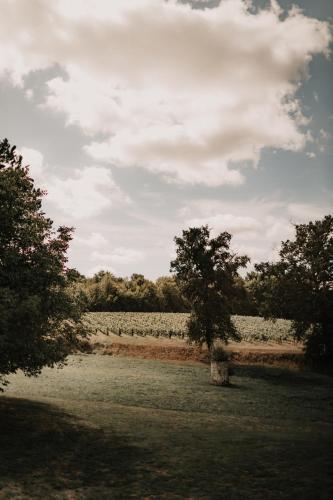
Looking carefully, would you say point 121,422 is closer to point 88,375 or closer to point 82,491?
point 82,491

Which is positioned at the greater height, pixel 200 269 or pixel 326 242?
pixel 326 242

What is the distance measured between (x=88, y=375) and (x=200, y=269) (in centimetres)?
1738

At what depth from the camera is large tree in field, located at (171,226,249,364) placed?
40688mm

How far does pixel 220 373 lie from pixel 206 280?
45.7ft

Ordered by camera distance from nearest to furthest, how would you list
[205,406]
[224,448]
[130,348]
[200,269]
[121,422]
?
[224,448], [121,422], [205,406], [200,269], [130,348]

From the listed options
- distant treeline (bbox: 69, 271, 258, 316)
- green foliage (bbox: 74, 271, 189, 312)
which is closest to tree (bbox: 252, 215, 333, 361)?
distant treeline (bbox: 69, 271, 258, 316)

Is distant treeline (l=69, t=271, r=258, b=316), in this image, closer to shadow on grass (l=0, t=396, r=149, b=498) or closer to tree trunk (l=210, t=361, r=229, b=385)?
tree trunk (l=210, t=361, r=229, b=385)

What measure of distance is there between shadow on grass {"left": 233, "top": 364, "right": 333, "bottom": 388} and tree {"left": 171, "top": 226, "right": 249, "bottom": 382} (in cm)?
448

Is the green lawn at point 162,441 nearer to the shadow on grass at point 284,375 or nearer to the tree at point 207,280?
the shadow on grass at point 284,375

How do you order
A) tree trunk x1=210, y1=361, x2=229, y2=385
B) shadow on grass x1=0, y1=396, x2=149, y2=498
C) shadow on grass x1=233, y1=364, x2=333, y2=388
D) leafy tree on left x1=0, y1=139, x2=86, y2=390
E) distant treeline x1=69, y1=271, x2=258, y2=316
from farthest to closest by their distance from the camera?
distant treeline x1=69, y1=271, x2=258, y2=316 < shadow on grass x1=233, y1=364, x2=333, y2=388 < tree trunk x1=210, y1=361, x2=229, y2=385 < leafy tree on left x1=0, y1=139, x2=86, y2=390 < shadow on grass x1=0, y1=396, x2=149, y2=498

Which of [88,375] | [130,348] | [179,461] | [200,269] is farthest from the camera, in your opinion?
[130,348]

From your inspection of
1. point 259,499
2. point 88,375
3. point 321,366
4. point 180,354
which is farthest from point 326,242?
point 259,499

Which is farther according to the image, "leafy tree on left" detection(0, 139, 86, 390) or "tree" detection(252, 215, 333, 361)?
"tree" detection(252, 215, 333, 361)

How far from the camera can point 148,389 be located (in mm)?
25969
